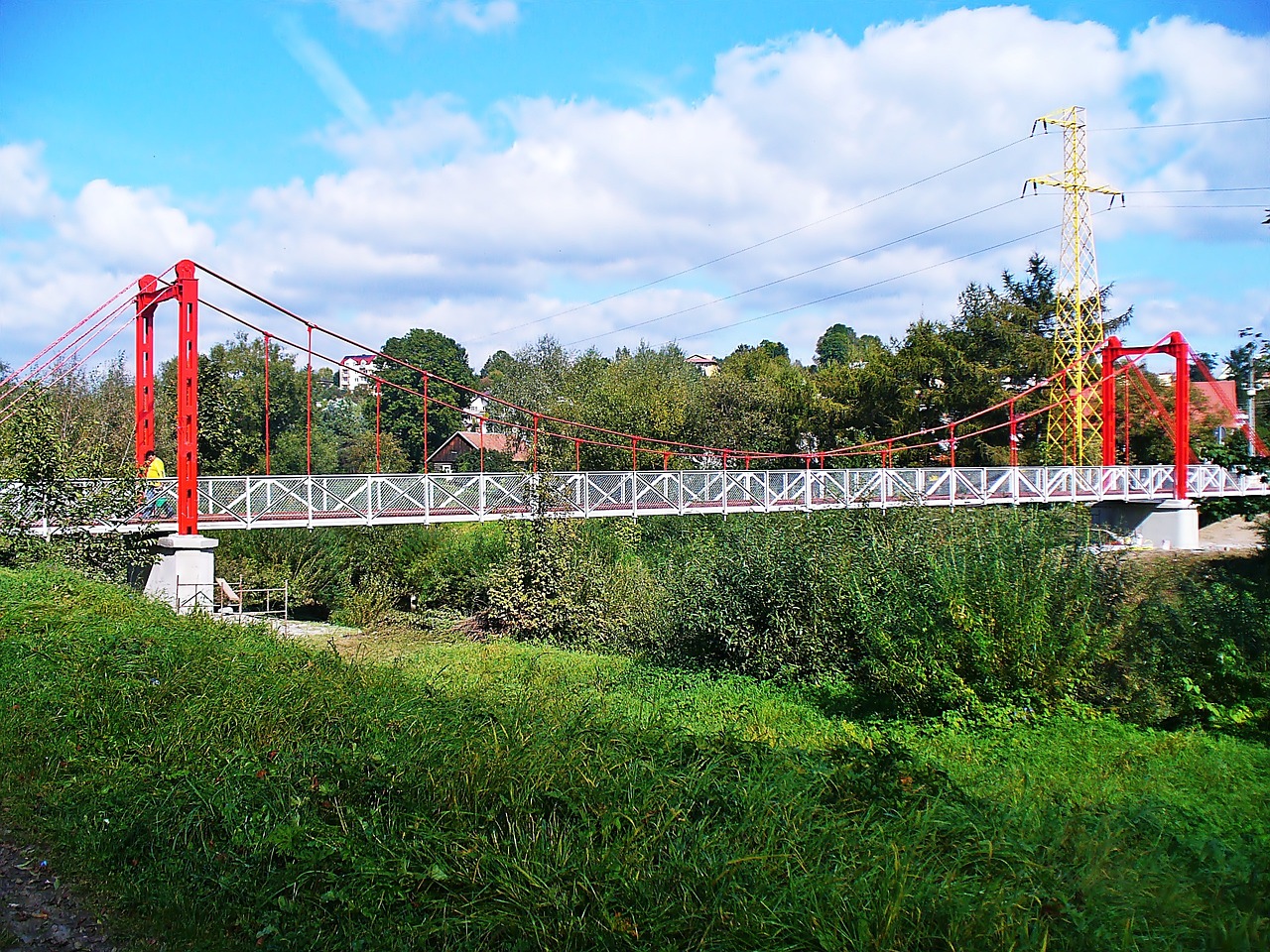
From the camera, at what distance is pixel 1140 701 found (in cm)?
762

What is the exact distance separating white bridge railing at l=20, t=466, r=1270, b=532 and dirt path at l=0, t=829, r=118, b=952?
11.0 metres

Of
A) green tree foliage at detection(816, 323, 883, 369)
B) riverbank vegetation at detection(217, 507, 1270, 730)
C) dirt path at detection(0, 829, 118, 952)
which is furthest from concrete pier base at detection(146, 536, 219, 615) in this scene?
green tree foliage at detection(816, 323, 883, 369)

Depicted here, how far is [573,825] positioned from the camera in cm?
397

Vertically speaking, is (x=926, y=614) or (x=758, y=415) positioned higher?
(x=758, y=415)

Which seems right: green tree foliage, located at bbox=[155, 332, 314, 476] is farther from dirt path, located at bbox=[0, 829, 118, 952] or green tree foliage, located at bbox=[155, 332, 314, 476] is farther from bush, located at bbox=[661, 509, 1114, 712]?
dirt path, located at bbox=[0, 829, 118, 952]

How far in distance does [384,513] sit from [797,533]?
9.43m

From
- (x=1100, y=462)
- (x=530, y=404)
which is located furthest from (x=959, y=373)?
(x=530, y=404)

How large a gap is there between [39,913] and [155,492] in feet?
43.4

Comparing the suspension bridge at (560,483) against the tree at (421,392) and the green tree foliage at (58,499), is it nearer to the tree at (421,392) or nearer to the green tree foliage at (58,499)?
the green tree foliage at (58,499)

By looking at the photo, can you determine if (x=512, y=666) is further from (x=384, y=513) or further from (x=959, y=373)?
(x=959, y=373)

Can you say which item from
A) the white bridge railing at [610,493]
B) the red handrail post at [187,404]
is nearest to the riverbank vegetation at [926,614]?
the white bridge railing at [610,493]

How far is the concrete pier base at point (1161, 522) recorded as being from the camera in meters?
27.5

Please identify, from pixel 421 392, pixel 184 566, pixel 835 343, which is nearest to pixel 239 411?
pixel 184 566

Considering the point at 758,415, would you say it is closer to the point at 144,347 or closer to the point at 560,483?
the point at 560,483
